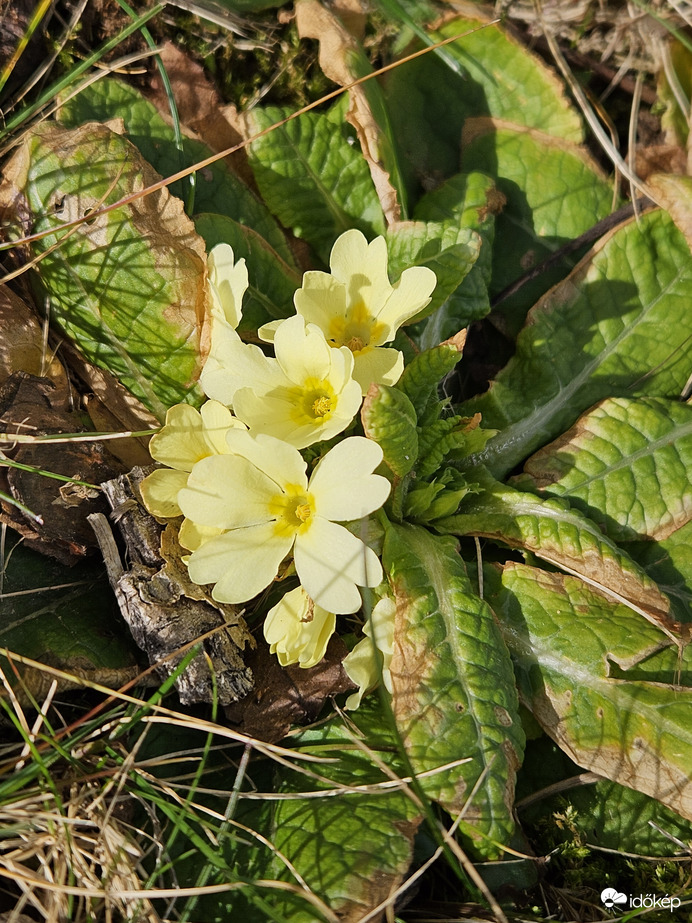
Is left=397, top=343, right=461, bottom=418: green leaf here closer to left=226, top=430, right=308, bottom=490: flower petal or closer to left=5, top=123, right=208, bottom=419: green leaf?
left=226, top=430, right=308, bottom=490: flower petal

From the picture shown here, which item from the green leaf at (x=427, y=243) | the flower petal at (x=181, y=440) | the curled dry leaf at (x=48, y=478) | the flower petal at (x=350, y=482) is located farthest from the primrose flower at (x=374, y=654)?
the green leaf at (x=427, y=243)

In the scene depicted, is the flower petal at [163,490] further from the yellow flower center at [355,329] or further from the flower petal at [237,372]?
the yellow flower center at [355,329]

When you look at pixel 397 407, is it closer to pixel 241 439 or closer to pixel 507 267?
pixel 241 439

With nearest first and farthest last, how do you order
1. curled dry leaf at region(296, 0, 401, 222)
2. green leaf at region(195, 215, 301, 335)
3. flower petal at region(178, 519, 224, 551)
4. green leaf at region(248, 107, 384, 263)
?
1. flower petal at region(178, 519, 224, 551)
2. green leaf at region(195, 215, 301, 335)
3. curled dry leaf at region(296, 0, 401, 222)
4. green leaf at region(248, 107, 384, 263)

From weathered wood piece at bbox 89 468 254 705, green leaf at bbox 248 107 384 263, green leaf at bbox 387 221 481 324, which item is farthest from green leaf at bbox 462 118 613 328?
weathered wood piece at bbox 89 468 254 705

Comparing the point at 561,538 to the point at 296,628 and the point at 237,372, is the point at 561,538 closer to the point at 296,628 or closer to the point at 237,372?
the point at 296,628

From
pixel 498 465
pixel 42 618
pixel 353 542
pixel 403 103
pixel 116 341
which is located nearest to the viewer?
pixel 353 542

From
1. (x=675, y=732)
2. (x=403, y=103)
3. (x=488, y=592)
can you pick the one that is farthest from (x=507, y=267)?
(x=675, y=732)
